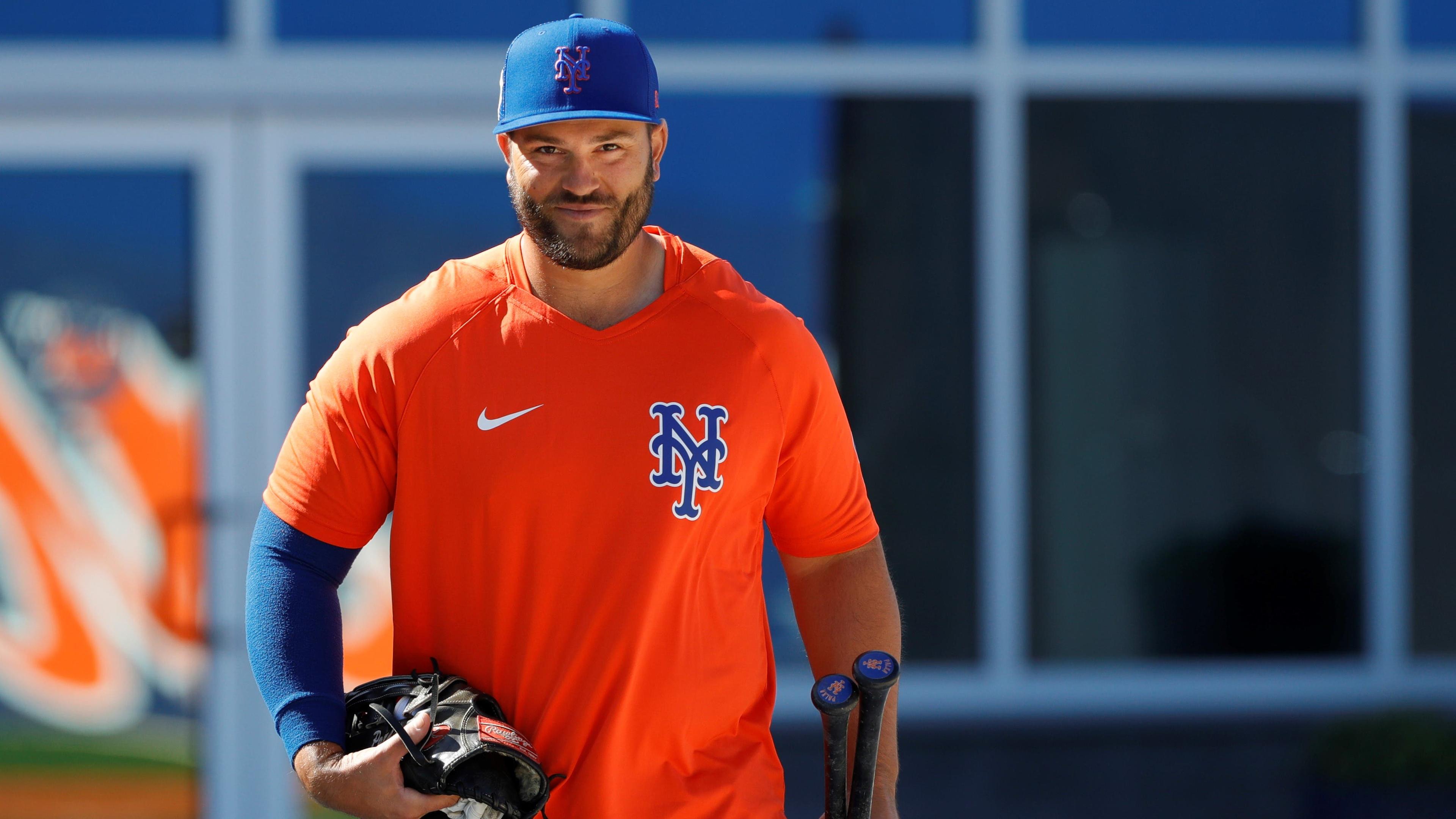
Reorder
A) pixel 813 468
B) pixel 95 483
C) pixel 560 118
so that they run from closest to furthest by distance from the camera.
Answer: pixel 560 118, pixel 813 468, pixel 95 483

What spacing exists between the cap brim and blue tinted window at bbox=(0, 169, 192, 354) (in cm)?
325

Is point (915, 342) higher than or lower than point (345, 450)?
higher

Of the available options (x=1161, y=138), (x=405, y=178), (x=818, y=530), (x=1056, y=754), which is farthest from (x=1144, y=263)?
(x=818, y=530)

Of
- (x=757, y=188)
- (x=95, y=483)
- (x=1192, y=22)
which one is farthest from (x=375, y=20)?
(x=1192, y=22)

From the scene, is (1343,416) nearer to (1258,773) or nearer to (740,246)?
(1258,773)

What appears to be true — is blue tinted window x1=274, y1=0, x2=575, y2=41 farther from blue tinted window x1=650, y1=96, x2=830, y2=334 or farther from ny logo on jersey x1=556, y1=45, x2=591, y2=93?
ny logo on jersey x1=556, y1=45, x2=591, y2=93

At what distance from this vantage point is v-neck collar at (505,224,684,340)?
211cm

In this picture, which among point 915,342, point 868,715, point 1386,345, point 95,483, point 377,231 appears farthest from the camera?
point 1386,345

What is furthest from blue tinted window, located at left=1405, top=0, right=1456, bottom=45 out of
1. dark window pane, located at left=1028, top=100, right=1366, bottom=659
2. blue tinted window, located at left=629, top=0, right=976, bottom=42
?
blue tinted window, located at left=629, top=0, right=976, bottom=42

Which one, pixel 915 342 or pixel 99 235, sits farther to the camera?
pixel 915 342

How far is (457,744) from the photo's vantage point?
1.91 meters

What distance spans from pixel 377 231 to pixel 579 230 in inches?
122

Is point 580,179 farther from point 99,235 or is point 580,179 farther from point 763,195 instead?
point 99,235

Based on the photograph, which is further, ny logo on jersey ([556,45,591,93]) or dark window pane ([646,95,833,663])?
dark window pane ([646,95,833,663])
